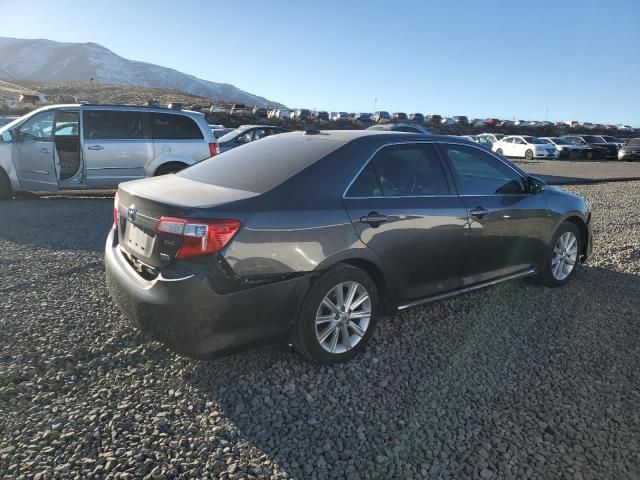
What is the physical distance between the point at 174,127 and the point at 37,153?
2.50 m

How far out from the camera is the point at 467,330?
4160 mm

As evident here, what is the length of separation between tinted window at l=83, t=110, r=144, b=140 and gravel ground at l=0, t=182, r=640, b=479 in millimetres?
5359

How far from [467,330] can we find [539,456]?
157cm

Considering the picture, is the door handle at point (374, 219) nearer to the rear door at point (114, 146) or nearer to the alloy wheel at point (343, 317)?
the alloy wheel at point (343, 317)

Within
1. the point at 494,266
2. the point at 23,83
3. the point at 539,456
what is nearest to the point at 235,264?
the point at 539,456

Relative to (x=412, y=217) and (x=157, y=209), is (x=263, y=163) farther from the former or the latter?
(x=412, y=217)

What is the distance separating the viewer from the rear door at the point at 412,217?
3.59m

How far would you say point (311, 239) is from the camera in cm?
323

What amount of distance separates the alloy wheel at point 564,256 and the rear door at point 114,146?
747 centimetres

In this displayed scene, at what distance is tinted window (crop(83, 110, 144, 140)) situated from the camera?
9.41 meters

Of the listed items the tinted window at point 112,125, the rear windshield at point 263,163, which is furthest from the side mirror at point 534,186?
the tinted window at point 112,125

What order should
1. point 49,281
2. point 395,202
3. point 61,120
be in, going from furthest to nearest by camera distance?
point 61,120 < point 49,281 < point 395,202

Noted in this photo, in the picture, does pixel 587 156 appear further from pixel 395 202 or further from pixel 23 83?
pixel 23 83

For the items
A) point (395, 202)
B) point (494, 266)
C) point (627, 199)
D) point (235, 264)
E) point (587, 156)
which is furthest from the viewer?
point (587, 156)
